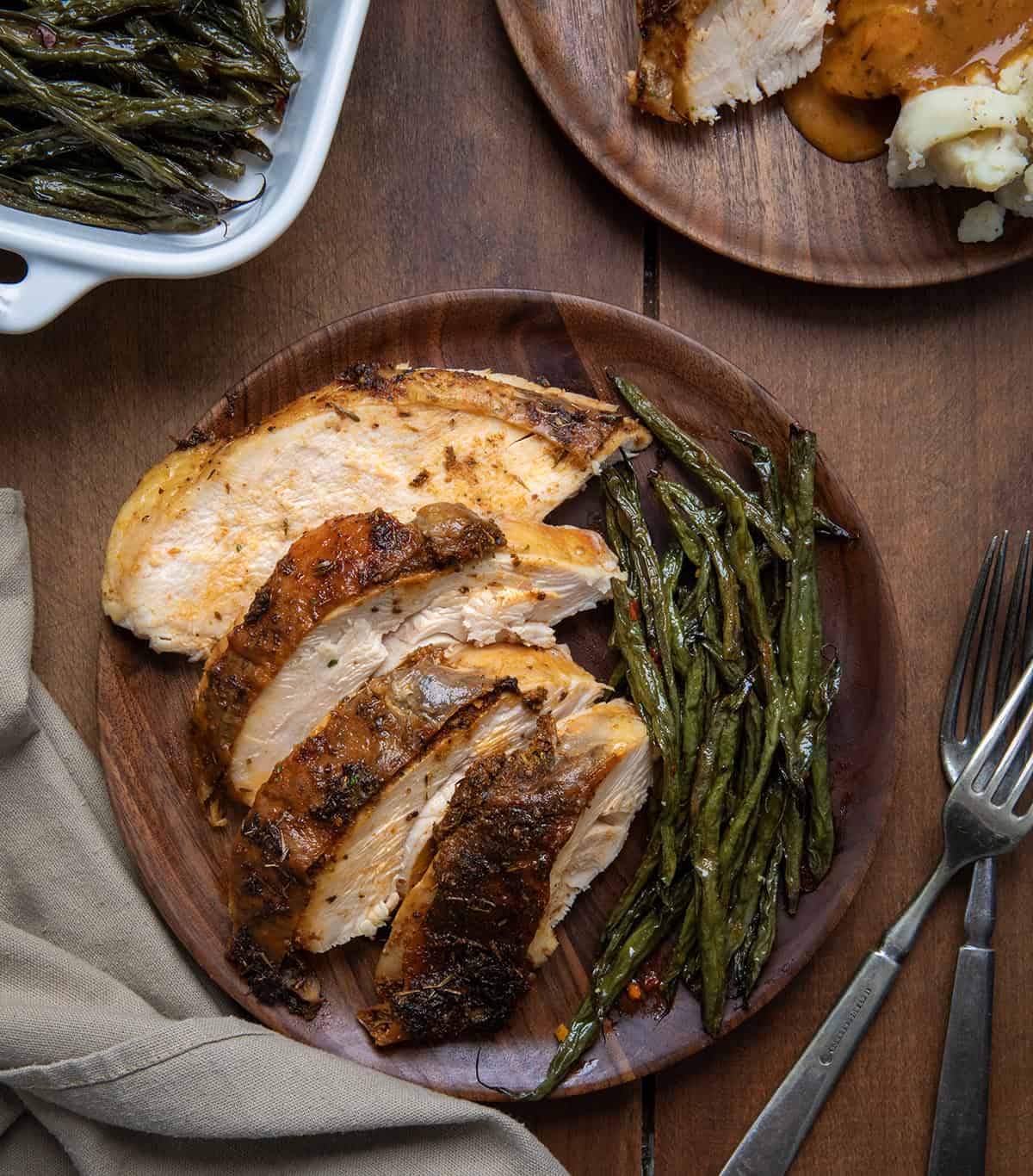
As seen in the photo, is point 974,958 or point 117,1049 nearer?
point 117,1049

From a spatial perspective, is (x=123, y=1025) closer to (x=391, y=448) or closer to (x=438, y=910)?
(x=438, y=910)

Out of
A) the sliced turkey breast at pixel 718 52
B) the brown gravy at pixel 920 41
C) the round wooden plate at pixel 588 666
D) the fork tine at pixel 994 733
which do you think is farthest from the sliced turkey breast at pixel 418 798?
the brown gravy at pixel 920 41

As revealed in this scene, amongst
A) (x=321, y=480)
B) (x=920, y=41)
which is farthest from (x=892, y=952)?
(x=920, y=41)

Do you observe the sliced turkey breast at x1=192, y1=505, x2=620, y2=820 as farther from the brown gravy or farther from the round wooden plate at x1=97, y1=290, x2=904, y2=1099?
the brown gravy

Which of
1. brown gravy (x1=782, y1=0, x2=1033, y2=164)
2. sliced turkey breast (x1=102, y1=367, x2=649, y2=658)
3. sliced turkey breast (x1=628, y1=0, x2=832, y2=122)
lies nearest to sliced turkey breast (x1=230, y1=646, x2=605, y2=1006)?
sliced turkey breast (x1=102, y1=367, x2=649, y2=658)

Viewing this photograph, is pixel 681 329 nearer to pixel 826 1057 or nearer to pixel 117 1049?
pixel 826 1057

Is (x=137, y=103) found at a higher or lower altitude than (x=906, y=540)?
higher

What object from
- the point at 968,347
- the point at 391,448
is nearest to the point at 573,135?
the point at 391,448

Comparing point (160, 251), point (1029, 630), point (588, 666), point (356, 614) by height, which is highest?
point (160, 251)
